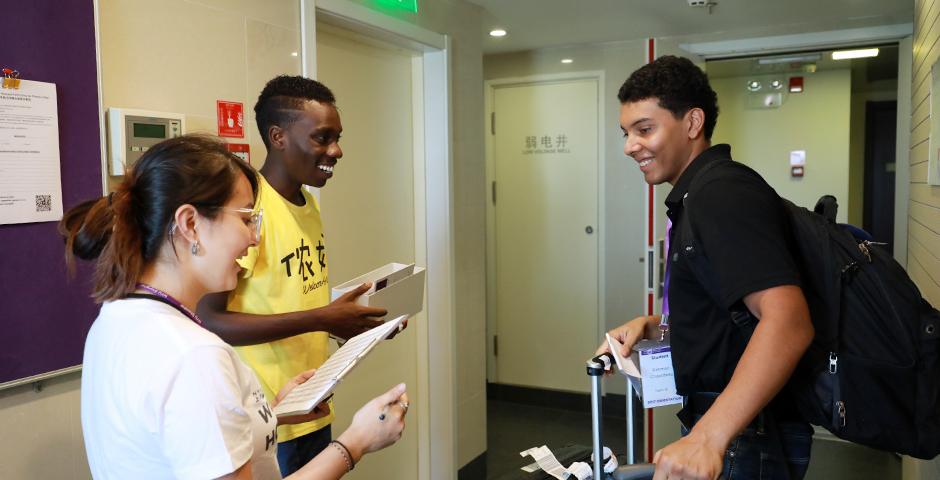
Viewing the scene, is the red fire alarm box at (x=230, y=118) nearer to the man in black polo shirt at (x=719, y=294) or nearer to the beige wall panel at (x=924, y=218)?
the man in black polo shirt at (x=719, y=294)

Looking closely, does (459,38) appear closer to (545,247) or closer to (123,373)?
(545,247)

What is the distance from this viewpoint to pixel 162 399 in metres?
0.91

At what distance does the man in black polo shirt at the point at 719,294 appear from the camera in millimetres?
1164

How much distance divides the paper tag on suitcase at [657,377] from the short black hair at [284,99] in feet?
3.62

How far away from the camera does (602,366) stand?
1.64 metres

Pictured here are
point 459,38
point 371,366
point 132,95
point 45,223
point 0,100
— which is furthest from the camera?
point 459,38

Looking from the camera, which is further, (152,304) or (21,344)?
(21,344)

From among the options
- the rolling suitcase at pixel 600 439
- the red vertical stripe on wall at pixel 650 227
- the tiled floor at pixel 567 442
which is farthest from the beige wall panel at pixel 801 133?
the rolling suitcase at pixel 600 439

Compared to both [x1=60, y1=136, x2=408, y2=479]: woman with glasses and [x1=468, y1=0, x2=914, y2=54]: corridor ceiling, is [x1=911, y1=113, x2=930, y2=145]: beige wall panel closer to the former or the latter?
[x1=468, y1=0, x2=914, y2=54]: corridor ceiling

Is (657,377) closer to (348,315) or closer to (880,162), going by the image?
(348,315)

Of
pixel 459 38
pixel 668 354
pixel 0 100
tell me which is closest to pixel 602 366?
pixel 668 354

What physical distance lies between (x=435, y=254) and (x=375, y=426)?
2201 mm

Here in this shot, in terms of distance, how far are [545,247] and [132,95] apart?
11.4 ft

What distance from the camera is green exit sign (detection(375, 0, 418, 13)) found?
2.82m
